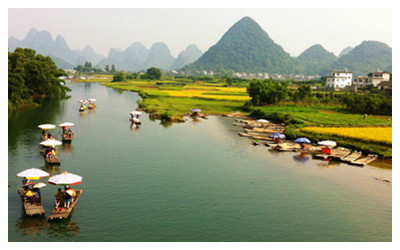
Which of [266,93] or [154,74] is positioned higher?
[154,74]

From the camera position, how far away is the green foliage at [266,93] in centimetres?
6981

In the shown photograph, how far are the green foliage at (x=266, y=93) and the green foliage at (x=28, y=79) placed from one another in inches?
1547

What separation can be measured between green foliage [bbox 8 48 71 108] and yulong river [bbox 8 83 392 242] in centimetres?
1662

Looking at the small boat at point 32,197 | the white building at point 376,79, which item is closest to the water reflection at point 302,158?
the small boat at point 32,197

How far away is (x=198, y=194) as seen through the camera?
25.2m

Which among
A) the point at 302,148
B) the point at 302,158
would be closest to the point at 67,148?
the point at 302,158

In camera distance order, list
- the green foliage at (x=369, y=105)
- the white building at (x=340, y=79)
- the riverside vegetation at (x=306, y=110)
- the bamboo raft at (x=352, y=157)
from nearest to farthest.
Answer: the bamboo raft at (x=352, y=157)
the riverside vegetation at (x=306, y=110)
the green foliage at (x=369, y=105)
the white building at (x=340, y=79)

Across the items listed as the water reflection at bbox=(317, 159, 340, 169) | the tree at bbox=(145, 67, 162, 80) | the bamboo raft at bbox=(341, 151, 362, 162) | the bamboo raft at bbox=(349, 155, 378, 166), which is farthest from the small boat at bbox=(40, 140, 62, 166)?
the tree at bbox=(145, 67, 162, 80)

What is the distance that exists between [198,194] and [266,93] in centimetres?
4707

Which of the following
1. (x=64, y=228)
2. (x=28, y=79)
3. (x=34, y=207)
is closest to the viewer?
(x=64, y=228)

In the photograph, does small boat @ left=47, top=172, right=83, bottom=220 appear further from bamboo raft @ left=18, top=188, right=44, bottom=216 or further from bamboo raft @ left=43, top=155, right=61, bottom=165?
bamboo raft @ left=43, top=155, right=61, bottom=165

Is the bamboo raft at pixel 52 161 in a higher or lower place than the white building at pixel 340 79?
lower

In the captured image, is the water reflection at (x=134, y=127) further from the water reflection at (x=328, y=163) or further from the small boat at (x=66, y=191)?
the small boat at (x=66, y=191)

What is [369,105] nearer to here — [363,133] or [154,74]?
[363,133]
